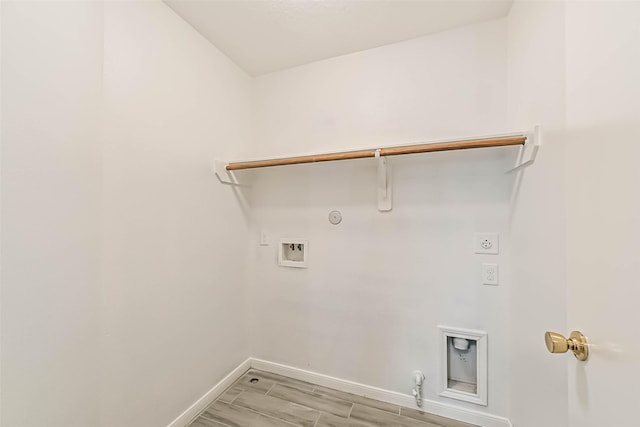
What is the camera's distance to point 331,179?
1836mm

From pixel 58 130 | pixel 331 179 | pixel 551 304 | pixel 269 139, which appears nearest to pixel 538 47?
pixel 551 304

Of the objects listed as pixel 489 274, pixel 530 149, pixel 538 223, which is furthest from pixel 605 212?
pixel 489 274

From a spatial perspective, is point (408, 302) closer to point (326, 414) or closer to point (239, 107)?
point (326, 414)

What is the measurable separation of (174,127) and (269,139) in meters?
0.78

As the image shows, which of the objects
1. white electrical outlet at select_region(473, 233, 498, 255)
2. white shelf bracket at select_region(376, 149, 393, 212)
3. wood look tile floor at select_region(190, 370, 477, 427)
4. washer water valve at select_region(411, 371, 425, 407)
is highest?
white shelf bracket at select_region(376, 149, 393, 212)

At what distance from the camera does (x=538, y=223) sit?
1.04 meters

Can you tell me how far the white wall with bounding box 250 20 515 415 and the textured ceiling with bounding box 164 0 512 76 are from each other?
4.1 inches

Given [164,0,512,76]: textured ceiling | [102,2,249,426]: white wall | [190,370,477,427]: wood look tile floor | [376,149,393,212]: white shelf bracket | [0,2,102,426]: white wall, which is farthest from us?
[376,149,393,212]: white shelf bracket

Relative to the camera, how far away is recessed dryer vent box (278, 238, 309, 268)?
1901 millimetres

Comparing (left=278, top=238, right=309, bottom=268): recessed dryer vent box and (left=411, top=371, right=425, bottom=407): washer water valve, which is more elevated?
(left=278, top=238, right=309, bottom=268): recessed dryer vent box

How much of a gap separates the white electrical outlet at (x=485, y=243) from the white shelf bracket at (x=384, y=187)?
55 centimetres

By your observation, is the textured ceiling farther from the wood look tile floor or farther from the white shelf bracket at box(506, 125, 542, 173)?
the wood look tile floor

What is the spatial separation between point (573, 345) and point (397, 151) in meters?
1.07

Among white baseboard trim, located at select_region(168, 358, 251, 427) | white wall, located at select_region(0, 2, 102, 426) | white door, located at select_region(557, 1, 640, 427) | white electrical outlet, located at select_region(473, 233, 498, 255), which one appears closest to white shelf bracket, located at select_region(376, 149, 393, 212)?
white electrical outlet, located at select_region(473, 233, 498, 255)
